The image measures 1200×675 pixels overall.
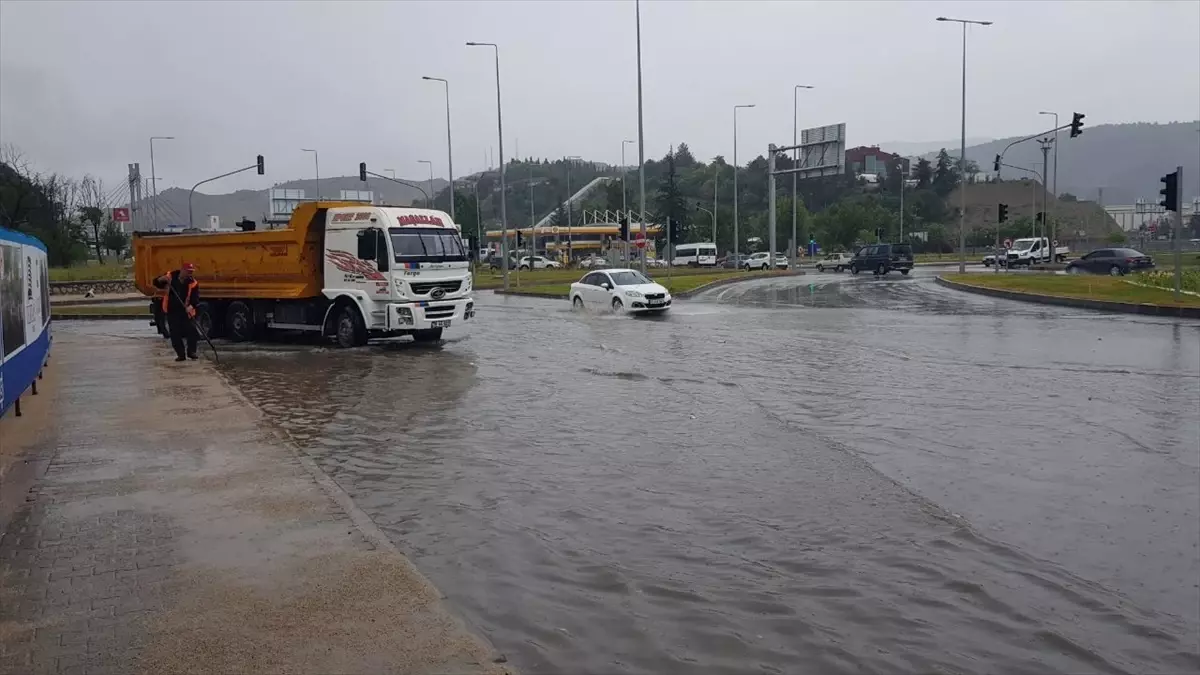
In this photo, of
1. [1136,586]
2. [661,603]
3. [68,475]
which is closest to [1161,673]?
[1136,586]

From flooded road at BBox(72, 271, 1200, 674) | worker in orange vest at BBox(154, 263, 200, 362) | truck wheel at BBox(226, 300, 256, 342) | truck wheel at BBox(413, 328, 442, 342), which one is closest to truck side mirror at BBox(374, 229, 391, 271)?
truck wheel at BBox(413, 328, 442, 342)

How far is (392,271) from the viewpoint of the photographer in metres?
19.2

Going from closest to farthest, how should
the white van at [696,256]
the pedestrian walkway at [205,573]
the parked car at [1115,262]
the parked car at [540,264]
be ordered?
the pedestrian walkway at [205,573], the parked car at [1115,262], the white van at [696,256], the parked car at [540,264]

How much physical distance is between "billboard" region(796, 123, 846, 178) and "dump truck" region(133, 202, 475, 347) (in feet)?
107

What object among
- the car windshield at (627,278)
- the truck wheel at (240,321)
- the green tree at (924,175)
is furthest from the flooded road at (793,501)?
the green tree at (924,175)

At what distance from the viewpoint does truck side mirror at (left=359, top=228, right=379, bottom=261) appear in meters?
19.3

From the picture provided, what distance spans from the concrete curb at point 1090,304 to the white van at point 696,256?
161 feet

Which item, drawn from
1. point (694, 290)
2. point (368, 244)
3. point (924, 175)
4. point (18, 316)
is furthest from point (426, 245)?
point (924, 175)

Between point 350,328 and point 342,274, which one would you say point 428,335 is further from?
point 342,274

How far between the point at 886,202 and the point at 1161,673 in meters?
152

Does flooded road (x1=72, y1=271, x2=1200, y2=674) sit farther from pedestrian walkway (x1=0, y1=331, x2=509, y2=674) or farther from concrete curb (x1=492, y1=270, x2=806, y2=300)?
concrete curb (x1=492, y1=270, x2=806, y2=300)

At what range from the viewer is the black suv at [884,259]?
179ft

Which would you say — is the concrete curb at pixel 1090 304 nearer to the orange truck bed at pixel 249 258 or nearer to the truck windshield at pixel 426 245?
the truck windshield at pixel 426 245

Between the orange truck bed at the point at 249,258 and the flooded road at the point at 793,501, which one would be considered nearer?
the flooded road at the point at 793,501
